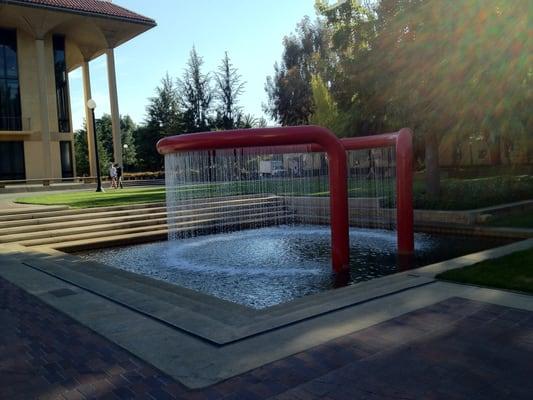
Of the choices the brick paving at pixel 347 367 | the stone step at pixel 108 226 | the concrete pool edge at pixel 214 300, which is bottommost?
the brick paving at pixel 347 367

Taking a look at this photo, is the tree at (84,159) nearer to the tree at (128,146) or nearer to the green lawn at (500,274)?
the tree at (128,146)

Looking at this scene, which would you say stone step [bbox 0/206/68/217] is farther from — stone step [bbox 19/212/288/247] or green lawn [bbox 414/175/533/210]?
green lawn [bbox 414/175/533/210]

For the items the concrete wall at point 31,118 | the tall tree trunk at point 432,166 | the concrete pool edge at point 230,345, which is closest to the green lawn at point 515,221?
the tall tree trunk at point 432,166

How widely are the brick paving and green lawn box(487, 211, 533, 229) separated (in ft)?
25.8

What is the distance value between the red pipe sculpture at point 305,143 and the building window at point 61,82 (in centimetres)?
3098

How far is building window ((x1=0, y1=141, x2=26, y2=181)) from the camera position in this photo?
34344 mm

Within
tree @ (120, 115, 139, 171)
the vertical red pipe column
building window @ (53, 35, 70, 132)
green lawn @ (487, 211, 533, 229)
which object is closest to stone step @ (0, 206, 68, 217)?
the vertical red pipe column

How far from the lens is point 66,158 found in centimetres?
3681

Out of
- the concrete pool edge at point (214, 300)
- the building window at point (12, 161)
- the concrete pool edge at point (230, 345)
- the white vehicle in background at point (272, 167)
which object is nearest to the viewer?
the concrete pool edge at point (230, 345)

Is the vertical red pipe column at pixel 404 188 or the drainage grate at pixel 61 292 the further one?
the vertical red pipe column at pixel 404 188

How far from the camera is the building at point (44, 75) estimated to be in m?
33.7

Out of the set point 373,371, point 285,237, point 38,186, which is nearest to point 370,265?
point 285,237

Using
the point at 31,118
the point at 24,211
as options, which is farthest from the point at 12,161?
the point at 24,211

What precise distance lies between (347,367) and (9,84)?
36.9 meters
